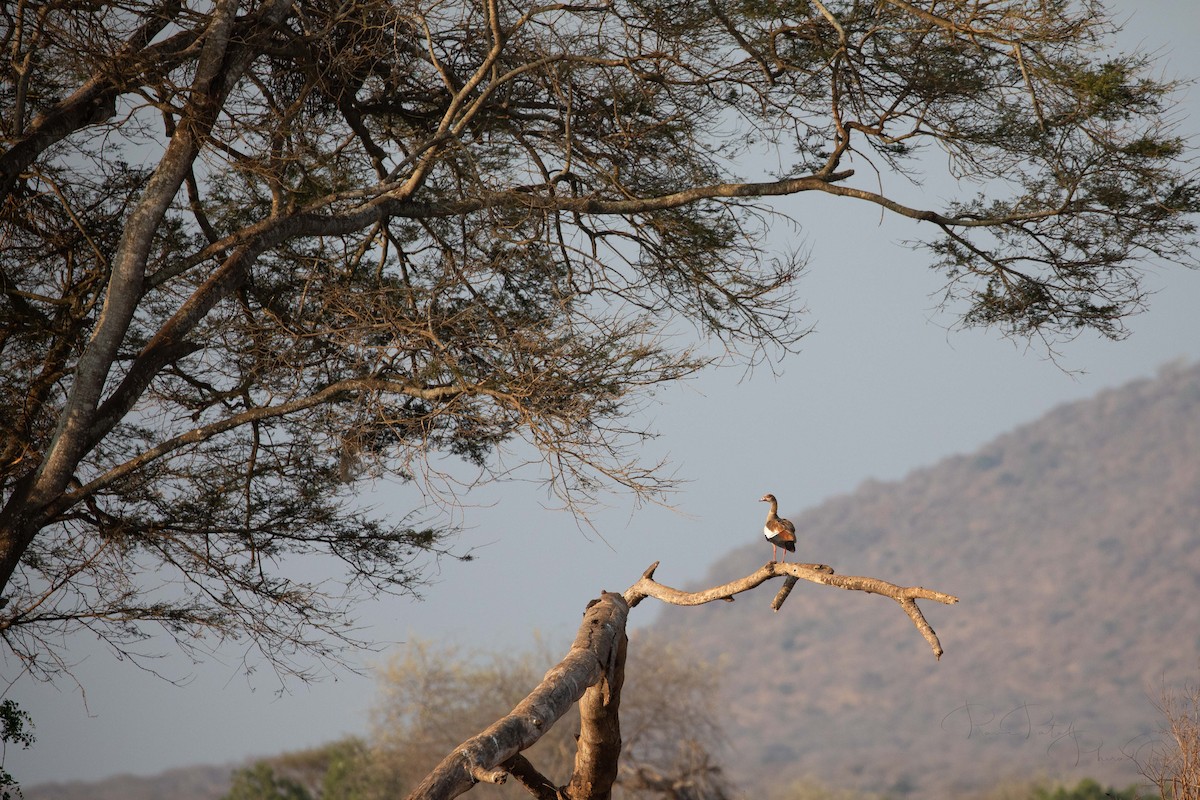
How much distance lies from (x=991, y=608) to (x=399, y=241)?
195 feet

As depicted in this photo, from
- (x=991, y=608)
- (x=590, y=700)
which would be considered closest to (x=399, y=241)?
(x=590, y=700)

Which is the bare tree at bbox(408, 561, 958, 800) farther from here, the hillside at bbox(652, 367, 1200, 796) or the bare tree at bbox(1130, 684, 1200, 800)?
the hillside at bbox(652, 367, 1200, 796)

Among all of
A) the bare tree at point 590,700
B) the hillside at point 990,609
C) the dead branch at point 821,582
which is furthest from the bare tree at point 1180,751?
the hillside at point 990,609

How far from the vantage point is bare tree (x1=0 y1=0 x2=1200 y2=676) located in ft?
18.3

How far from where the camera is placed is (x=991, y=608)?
6162 centimetres

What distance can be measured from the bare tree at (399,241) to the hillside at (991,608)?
132ft

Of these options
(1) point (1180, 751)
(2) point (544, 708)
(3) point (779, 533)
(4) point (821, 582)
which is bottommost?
(1) point (1180, 751)

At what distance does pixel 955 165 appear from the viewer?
6.51m

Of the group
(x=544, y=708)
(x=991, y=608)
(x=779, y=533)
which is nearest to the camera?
(x=544, y=708)

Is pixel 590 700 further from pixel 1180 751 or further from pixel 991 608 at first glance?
pixel 991 608

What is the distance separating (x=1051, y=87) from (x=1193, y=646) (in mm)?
53857

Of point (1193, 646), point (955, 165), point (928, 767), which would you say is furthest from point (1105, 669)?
point (955, 165)

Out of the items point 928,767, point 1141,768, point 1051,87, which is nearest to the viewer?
point 1141,768

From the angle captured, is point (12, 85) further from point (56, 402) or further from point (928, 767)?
point (928, 767)
